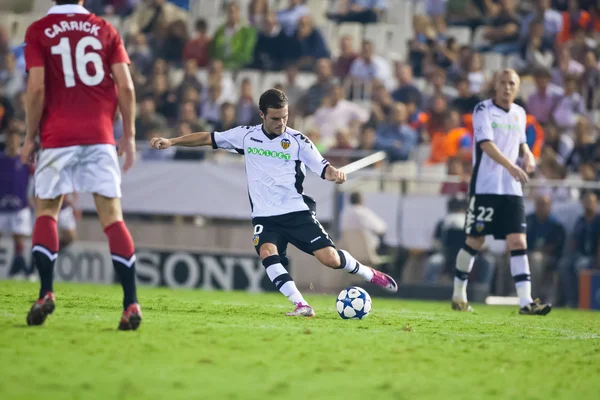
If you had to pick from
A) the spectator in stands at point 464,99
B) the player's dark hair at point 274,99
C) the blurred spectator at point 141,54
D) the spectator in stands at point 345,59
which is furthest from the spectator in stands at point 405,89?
the player's dark hair at point 274,99

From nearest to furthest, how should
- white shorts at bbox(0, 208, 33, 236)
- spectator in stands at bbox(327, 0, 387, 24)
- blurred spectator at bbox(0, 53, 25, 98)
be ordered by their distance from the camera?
1. white shorts at bbox(0, 208, 33, 236)
2. blurred spectator at bbox(0, 53, 25, 98)
3. spectator in stands at bbox(327, 0, 387, 24)

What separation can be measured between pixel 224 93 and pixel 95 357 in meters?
15.0

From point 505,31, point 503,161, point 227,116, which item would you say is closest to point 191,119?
point 227,116

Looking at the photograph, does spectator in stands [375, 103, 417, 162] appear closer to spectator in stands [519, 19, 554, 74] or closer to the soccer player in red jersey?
spectator in stands [519, 19, 554, 74]

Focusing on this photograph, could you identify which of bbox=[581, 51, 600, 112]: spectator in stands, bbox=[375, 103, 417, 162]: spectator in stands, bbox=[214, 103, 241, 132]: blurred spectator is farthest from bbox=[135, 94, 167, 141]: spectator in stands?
bbox=[581, 51, 600, 112]: spectator in stands

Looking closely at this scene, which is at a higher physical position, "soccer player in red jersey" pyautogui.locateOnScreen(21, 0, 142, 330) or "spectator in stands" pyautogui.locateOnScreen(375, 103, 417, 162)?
"spectator in stands" pyautogui.locateOnScreen(375, 103, 417, 162)

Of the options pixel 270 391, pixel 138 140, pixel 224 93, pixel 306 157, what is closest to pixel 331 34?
pixel 224 93

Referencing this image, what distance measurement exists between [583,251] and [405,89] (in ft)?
17.2

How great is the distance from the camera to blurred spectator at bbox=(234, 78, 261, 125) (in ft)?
65.8

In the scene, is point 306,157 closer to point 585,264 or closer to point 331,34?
point 585,264

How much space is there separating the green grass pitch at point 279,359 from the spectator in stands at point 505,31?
12348 mm

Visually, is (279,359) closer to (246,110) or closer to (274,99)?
(274,99)

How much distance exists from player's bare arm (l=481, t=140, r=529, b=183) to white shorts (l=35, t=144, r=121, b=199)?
5141mm

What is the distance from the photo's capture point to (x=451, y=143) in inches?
714
